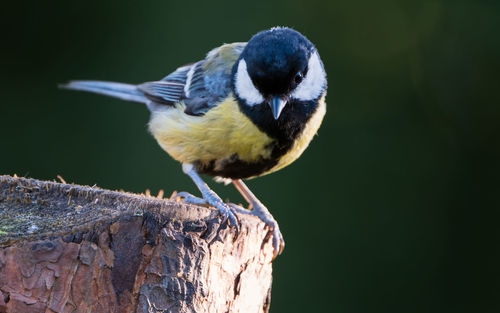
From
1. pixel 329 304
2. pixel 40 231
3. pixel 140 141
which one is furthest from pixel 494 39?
pixel 40 231

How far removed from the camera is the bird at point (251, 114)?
1943 mm

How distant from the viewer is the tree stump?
4.32 ft

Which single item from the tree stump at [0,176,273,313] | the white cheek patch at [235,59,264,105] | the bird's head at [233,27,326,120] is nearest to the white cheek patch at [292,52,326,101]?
the bird's head at [233,27,326,120]

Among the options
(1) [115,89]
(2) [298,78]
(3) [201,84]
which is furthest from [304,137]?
(1) [115,89]

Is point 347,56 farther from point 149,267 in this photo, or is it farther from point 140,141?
point 149,267

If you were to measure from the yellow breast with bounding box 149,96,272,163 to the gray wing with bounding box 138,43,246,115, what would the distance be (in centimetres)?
6

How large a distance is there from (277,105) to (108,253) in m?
0.81

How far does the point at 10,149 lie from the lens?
346 centimetres

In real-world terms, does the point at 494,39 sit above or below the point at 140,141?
above

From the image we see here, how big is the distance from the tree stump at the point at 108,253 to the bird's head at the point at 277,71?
1.77 feet

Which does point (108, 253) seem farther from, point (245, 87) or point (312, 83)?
point (312, 83)

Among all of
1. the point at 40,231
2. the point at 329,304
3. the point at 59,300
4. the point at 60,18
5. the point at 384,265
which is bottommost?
the point at 59,300

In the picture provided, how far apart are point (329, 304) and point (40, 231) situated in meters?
2.21

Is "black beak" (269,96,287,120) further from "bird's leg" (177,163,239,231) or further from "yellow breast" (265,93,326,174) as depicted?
"bird's leg" (177,163,239,231)
